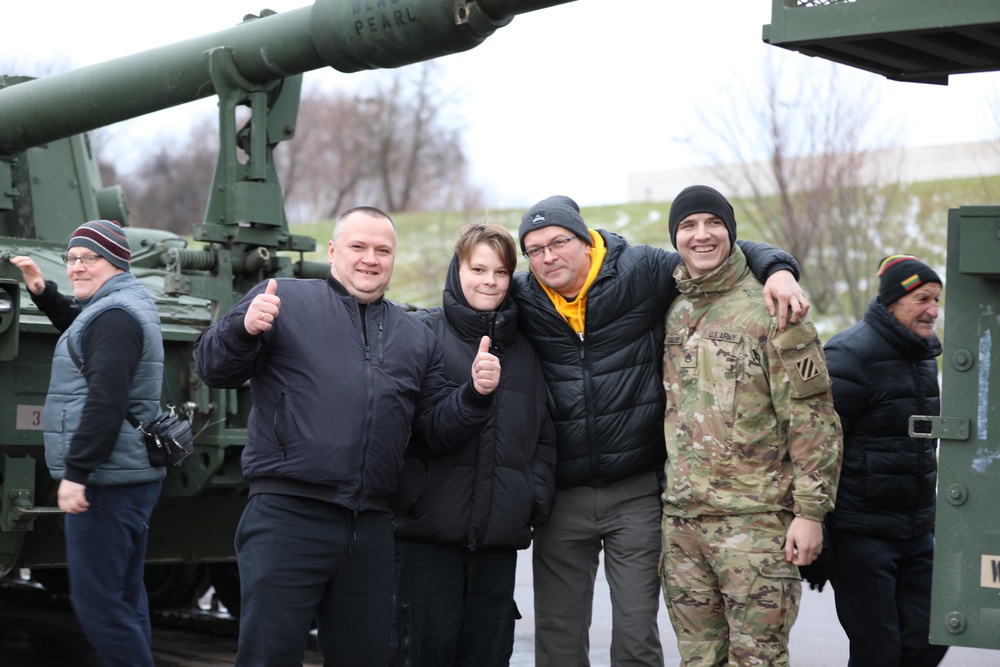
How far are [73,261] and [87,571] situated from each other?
119 cm

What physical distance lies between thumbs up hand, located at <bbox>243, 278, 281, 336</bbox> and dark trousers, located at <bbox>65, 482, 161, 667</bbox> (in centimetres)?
129

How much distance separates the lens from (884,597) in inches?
193

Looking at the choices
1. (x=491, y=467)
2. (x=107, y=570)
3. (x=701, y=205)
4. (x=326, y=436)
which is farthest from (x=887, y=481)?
(x=107, y=570)

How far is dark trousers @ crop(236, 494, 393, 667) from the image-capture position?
396cm

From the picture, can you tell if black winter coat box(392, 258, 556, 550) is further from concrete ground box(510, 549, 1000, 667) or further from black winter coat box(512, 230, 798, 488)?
concrete ground box(510, 549, 1000, 667)

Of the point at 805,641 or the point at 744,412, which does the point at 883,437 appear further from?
the point at 805,641

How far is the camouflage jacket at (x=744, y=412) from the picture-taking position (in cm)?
418

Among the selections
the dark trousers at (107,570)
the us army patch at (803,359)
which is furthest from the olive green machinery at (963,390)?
the dark trousers at (107,570)

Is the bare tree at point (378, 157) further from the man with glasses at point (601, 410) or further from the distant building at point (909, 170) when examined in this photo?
the man with glasses at point (601, 410)

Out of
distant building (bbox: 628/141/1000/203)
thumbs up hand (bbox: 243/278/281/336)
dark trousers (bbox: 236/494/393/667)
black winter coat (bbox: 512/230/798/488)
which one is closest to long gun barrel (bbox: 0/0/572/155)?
black winter coat (bbox: 512/230/798/488)

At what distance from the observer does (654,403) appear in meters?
4.53

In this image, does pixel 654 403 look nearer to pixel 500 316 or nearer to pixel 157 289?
pixel 500 316

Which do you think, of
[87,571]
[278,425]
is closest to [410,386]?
[278,425]

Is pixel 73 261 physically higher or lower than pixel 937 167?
lower
